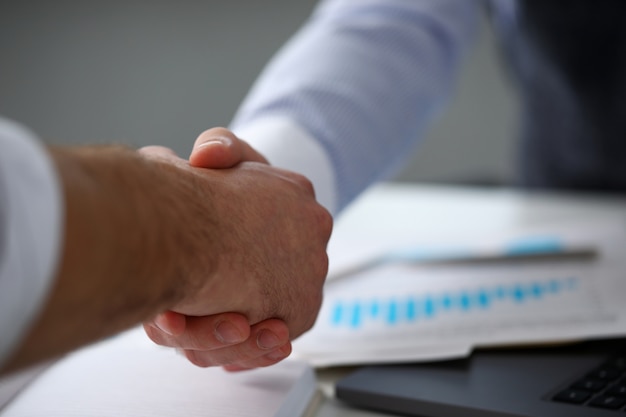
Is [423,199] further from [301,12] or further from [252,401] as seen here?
[301,12]

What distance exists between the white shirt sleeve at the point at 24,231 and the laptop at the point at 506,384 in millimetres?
238

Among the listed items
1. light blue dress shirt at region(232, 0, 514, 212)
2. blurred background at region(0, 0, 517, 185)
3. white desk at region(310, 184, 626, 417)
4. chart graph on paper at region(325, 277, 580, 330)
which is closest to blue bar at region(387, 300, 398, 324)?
chart graph on paper at region(325, 277, 580, 330)

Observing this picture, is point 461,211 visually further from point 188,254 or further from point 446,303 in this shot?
point 188,254

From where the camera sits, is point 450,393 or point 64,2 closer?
point 450,393

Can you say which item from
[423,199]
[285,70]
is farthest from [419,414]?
[423,199]

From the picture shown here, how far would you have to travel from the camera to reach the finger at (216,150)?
0.43 metres

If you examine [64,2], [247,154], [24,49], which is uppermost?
[247,154]

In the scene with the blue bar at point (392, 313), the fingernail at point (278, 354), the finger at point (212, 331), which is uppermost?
the finger at point (212, 331)

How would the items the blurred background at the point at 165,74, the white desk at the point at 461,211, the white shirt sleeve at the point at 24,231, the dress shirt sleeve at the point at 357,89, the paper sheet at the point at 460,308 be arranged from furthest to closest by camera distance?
1. the blurred background at the point at 165,74
2. the white desk at the point at 461,211
3. the dress shirt sleeve at the point at 357,89
4. the paper sheet at the point at 460,308
5. the white shirt sleeve at the point at 24,231

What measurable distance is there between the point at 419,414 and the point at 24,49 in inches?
70.3

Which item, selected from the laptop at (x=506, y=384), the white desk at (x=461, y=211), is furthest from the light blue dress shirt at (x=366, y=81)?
the laptop at (x=506, y=384)

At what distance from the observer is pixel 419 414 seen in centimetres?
42

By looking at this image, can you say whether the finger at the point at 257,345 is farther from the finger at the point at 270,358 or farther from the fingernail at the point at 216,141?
the fingernail at the point at 216,141

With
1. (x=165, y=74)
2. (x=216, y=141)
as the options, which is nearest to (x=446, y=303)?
(x=216, y=141)
